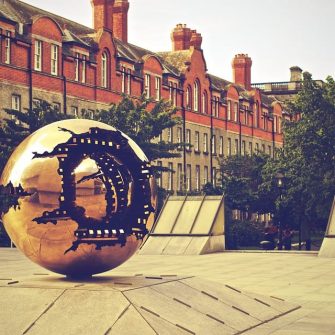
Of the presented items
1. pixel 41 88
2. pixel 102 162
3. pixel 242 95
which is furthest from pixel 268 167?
pixel 242 95

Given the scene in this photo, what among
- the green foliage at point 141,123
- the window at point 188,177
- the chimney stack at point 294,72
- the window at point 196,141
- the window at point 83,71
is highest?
the chimney stack at point 294,72

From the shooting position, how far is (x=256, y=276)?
65.3 feet

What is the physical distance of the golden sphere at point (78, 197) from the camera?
11.1m

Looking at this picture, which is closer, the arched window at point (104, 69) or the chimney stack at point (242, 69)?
the arched window at point (104, 69)

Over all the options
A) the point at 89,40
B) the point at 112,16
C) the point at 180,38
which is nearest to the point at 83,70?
the point at 89,40

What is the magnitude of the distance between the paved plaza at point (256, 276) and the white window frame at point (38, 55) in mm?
18925

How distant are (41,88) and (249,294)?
35603 mm

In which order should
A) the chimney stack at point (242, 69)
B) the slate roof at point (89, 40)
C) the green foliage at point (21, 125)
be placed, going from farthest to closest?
the chimney stack at point (242, 69)
the slate roof at point (89, 40)
the green foliage at point (21, 125)

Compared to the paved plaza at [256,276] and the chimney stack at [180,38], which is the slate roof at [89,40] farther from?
the paved plaza at [256,276]

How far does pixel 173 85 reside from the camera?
210ft

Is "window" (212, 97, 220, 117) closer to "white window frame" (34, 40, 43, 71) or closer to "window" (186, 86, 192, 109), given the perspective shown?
"window" (186, 86, 192, 109)

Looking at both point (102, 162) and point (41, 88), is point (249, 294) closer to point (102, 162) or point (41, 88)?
point (102, 162)

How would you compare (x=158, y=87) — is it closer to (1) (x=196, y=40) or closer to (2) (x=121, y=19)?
(2) (x=121, y=19)

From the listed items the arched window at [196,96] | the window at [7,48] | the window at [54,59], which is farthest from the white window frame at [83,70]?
the arched window at [196,96]
